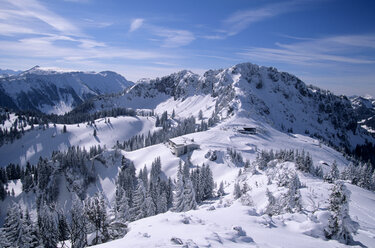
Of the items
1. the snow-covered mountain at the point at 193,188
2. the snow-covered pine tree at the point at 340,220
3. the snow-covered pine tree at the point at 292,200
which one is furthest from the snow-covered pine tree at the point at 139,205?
the snow-covered pine tree at the point at 340,220

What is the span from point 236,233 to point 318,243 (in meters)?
7.54

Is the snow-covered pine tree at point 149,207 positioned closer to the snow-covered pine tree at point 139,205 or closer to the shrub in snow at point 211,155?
the snow-covered pine tree at point 139,205

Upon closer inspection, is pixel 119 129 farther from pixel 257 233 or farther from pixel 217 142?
pixel 257 233

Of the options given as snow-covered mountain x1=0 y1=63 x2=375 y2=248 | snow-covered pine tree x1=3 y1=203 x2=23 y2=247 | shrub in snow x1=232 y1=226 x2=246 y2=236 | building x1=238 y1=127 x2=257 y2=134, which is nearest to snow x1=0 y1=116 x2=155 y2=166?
snow-covered mountain x1=0 y1=63 x2=375 y2=248

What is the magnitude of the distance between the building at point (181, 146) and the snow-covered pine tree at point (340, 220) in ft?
245

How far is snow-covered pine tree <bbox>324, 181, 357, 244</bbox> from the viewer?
22109 mm

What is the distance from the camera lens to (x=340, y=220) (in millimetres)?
22109

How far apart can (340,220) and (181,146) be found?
251 ft

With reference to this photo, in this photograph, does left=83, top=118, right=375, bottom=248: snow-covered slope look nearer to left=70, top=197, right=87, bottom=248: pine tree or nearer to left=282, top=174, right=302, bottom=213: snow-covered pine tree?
left=282, top=174, right=302, bottom=213: snow-covered pine tree

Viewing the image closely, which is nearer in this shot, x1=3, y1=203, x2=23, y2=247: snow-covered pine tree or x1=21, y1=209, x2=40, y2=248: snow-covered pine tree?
x1=3, y1=203, x2=23, y2=247: snow-covered pine tree

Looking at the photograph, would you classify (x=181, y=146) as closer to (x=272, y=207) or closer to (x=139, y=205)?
(x=139, y=205)

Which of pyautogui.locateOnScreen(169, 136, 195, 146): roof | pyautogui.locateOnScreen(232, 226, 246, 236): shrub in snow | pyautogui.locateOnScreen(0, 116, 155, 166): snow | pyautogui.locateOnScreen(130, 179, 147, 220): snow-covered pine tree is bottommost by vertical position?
pyautogui.locateOnScreen(0, 116, 155, 166): snow

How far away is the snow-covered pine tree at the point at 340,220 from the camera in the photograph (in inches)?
870

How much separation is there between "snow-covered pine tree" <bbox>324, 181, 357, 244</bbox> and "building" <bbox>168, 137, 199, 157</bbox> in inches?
2936
